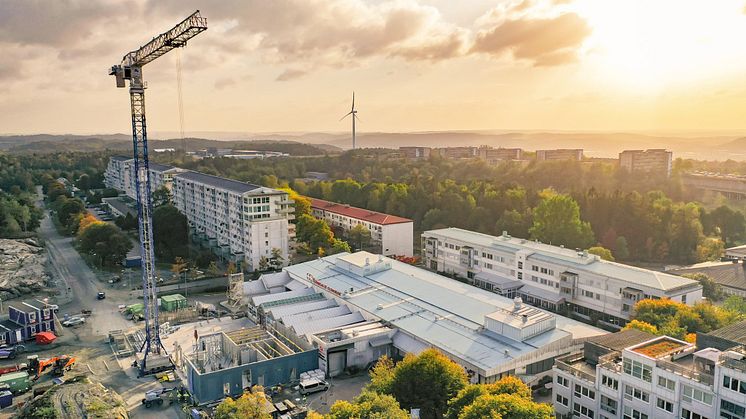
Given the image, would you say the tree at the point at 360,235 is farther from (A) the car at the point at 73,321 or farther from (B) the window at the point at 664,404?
(B) the window at the point at 664,404

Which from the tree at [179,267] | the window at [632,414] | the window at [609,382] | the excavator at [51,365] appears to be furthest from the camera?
the tree at [179,267]

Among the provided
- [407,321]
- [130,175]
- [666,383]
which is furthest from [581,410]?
[130,175]

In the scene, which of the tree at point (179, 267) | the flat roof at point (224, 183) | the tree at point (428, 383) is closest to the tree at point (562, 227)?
the flat roof at point (224, 183)

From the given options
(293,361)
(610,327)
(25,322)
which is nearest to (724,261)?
(610,327)

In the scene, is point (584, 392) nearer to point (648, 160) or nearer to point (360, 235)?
point (360, 235)

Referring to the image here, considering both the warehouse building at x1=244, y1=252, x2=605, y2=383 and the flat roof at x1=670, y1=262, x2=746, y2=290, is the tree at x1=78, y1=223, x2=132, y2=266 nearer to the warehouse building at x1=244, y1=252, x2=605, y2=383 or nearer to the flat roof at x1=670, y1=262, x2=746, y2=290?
the warehouse building at x1=244, y1=252, x2=605, y2=383

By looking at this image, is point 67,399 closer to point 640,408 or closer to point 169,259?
point 640,408
